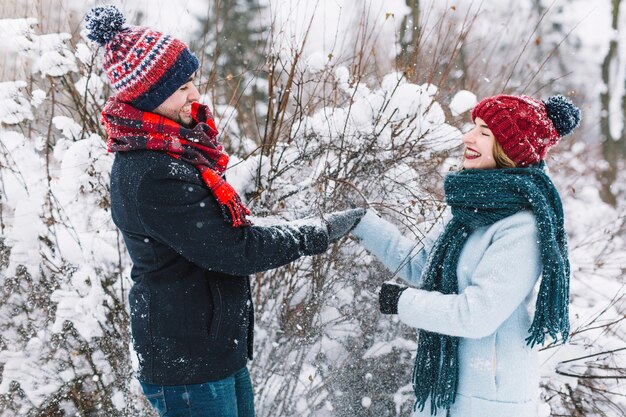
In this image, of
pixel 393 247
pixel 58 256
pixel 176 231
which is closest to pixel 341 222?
pixel 393 247

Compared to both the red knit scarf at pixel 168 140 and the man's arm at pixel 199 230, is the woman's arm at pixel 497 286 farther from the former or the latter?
the red knit scarf at pixel 168 140

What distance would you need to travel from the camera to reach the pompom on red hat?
6.36 feet

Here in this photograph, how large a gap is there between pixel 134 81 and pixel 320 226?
2.72ft

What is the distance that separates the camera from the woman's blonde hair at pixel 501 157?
2.01m

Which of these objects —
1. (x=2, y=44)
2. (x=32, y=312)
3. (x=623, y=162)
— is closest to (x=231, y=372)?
(x=32, y=312)

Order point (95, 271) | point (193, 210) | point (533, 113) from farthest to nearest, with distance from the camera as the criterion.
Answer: point (95, 271) → point (533, 113) → point (193, 210)

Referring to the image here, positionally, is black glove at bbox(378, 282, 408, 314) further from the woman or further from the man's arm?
the man's arm

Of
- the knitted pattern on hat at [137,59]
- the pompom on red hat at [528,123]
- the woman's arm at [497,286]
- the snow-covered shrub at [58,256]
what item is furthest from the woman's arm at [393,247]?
the snow-covered shrub at [58,256]

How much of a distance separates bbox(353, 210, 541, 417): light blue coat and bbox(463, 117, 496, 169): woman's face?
0.82 ft

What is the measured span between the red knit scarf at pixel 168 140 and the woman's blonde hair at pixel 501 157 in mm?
983

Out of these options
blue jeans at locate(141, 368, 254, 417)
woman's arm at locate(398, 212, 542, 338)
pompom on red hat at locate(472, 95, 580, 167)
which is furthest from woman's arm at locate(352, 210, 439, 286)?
blue jeans at locate(141, 368, 254, 417)

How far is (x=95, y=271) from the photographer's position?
3.01 meters

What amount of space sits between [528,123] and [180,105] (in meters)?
1.26

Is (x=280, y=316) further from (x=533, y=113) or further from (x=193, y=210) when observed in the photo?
(x=533, y=113)
